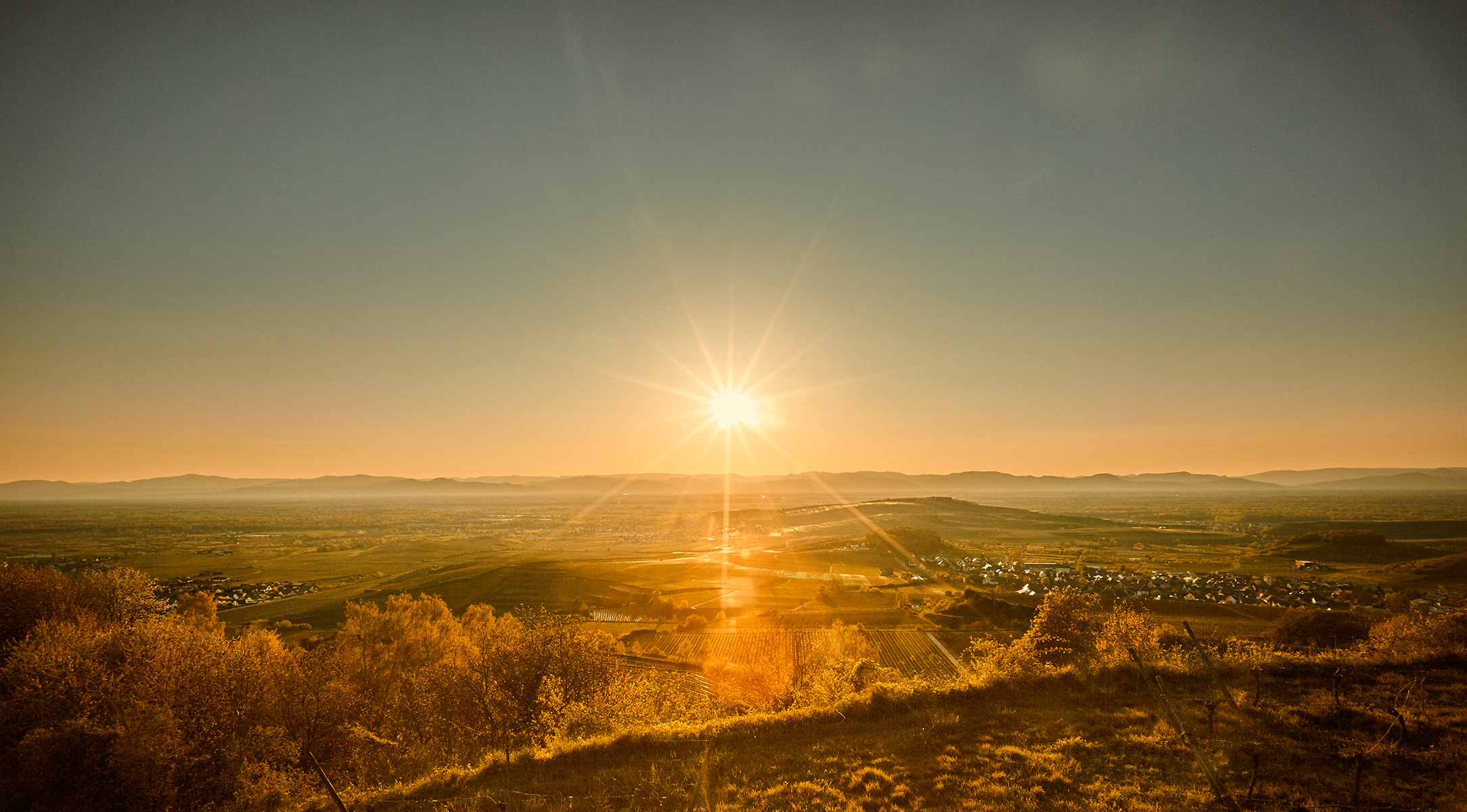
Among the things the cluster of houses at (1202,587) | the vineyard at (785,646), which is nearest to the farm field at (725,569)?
the vineyard at (785,646)

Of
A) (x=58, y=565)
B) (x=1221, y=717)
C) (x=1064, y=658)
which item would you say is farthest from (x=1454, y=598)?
(x=58, y=565)

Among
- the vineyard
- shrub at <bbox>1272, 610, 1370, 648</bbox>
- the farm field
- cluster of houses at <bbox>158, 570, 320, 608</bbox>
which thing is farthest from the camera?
cluster of houses at <bbox>158, 570, 320, 608</bbox>

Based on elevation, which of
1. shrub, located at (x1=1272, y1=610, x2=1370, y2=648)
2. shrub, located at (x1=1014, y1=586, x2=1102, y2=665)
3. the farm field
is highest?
shrub, located at (x1=1014, y1=586, x2=1102, y2=665)

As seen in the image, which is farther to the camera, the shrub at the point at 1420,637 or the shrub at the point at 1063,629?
the shrub at the point at 1063,629

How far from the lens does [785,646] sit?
2849 inches

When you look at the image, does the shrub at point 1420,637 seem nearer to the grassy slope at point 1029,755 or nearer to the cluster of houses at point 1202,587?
the grassy slope at point 1029,755

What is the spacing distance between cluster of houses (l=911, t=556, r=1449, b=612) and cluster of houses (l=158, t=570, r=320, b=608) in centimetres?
13913

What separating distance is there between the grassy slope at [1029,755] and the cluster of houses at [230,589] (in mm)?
121354

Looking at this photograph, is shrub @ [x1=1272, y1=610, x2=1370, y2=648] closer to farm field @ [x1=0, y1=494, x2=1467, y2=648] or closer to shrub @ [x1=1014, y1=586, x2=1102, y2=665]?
farm field @ [x1=0, y1=494, x2=1467, y2=648]

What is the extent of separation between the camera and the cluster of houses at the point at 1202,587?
290 ft

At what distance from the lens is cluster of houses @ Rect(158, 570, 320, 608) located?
101875mm

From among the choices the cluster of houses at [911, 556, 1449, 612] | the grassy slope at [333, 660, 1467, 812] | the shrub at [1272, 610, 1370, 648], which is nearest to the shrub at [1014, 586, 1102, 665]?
the grassy slope at [333, 660, 1467, 812]

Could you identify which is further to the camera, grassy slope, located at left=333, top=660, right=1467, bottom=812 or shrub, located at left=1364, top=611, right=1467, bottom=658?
shrub, located at left=1364, top=611, right=1467, bottom=658

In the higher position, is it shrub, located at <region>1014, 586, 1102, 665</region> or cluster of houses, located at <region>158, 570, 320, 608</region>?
shrub, located at <region>1014, 586, 1102, 665</region>
